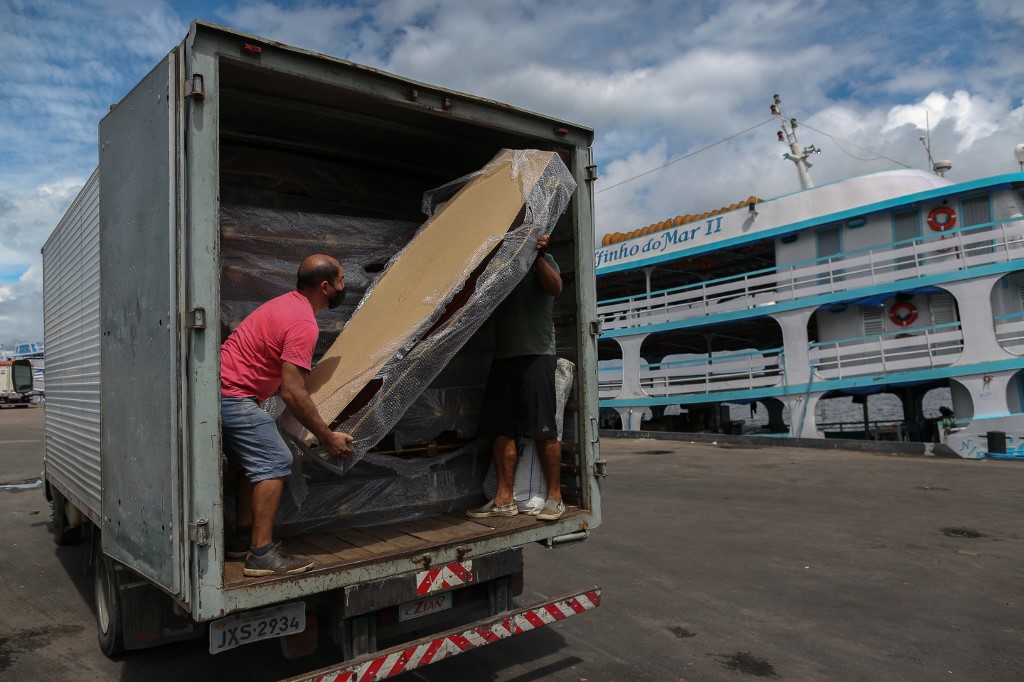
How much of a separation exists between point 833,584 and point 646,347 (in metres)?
17.6

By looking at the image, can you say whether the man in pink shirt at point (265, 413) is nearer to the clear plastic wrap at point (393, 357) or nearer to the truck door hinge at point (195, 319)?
the clear plastic wrap at point (393, 357)

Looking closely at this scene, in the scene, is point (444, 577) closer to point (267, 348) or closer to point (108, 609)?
point (267, 348)

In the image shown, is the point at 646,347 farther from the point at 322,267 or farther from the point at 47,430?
the point at 322,267

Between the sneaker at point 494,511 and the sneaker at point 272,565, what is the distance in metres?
1.27

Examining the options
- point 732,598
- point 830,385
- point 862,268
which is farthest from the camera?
point 862,268

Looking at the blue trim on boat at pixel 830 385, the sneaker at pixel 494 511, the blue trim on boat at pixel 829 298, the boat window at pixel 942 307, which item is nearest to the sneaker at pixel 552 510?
the sneaker at pixel 494 511

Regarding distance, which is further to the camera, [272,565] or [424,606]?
[424,606]

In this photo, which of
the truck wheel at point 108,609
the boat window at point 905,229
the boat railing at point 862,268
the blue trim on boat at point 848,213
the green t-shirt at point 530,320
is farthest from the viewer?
the boat window at point 905,229

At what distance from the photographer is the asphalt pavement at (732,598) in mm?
3889

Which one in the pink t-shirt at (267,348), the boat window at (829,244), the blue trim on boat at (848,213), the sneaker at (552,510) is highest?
the blue trim on boat at (848,213)

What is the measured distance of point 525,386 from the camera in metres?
4.07

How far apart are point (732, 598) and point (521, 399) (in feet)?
7.53

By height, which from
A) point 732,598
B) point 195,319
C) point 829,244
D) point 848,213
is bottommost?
point 732,598

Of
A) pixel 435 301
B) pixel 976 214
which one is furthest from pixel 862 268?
pixel 435 301
